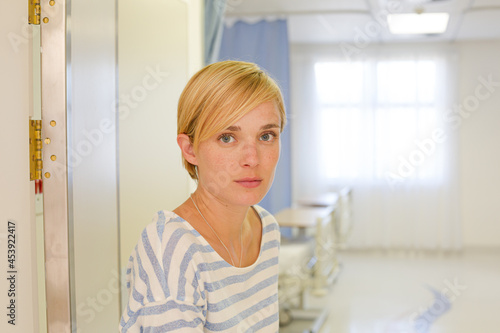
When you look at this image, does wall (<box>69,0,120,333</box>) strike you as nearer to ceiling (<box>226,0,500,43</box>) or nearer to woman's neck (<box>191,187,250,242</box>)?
woman's neck (<box>191,187,250,242</box>)

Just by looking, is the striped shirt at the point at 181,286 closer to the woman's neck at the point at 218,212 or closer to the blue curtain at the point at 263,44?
the woman's neck at the point at 218,212

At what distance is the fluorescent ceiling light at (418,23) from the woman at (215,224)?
459 cm

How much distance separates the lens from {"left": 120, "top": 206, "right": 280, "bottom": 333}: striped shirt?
0.85m

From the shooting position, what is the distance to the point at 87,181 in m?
1.18

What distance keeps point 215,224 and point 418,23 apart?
15.8ft

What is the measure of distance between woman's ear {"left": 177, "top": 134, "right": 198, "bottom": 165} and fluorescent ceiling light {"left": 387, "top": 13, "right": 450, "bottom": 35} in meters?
4.63

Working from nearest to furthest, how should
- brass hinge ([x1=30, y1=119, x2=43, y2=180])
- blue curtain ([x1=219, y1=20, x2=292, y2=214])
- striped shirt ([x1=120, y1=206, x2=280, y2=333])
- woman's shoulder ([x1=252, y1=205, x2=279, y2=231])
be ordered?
1. striped shirt ([x1=120, y1=206, x2=280, y2=333])
2. brass hinge ([x1=30, y1=119, x2=43, y2=180])
3. woman's shoulder ([x1=252, y1=205, x2=279, y2=231])
4. blue curtain ([x1=219, y1=20, x2=292, y2=214])

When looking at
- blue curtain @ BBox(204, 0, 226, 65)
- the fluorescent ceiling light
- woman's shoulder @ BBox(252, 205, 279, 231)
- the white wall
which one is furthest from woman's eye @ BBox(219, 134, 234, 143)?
the white wall

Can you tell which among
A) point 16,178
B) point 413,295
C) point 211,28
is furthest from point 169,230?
point 413,295

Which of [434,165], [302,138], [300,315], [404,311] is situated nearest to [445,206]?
[434,165]

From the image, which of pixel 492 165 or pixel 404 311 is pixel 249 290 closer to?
pixel 404 311

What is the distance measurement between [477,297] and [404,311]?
90cm

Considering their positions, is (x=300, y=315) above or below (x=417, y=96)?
below

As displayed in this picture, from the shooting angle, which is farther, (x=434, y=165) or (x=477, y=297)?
(x=434, y=165)
